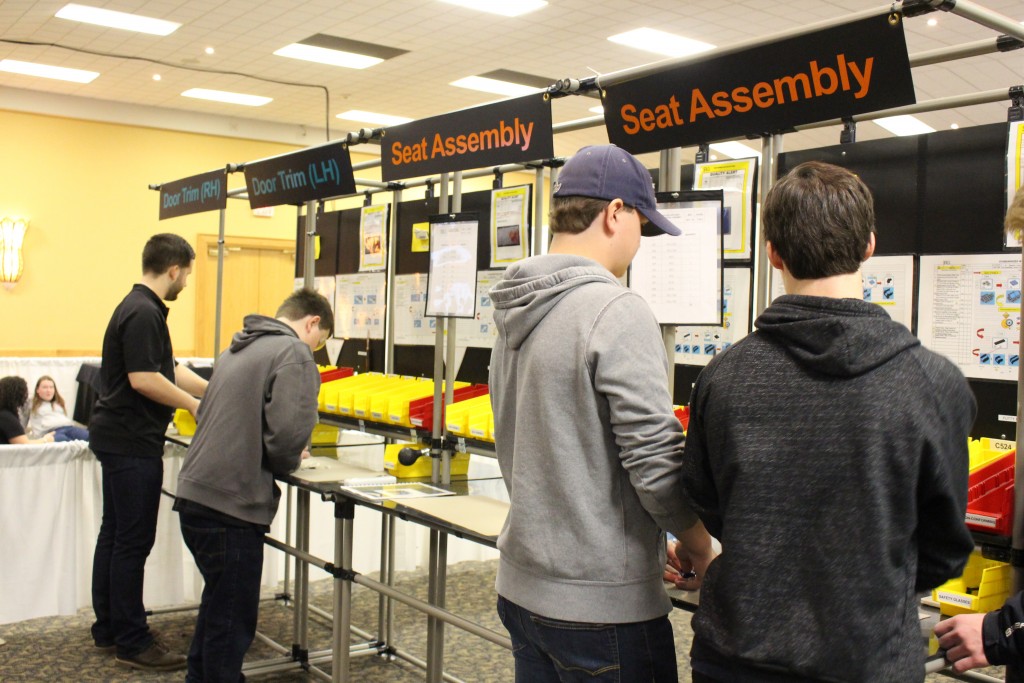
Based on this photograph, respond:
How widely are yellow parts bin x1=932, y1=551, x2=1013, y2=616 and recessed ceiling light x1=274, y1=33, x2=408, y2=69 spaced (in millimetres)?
7481

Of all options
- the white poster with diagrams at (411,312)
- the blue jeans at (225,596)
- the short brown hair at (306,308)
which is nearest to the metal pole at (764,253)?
the short brown hair at (306,308)

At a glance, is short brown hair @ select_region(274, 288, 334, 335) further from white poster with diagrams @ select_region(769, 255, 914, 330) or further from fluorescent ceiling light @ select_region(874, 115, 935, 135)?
fluorescent ceiling light @ select_region(874, 115, 935, 135)

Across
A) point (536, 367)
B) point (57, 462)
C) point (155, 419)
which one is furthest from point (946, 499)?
point (57, 462)

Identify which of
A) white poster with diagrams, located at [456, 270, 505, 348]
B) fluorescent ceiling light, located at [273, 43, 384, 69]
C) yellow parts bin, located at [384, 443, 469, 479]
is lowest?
yellow parts bin, located at [384, 443, 469, 479]

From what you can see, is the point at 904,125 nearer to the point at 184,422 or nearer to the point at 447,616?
the point at 184,422

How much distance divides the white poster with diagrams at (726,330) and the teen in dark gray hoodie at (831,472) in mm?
1383

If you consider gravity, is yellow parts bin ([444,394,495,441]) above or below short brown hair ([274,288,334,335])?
below

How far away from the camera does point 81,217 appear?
10.9 meters

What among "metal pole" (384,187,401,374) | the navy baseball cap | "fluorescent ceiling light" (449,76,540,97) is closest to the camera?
the navy baseball cap

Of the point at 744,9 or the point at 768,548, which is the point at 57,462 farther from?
the point at 744,9

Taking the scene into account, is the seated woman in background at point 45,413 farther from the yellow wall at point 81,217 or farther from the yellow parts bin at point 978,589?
the yellow parts bin at point 978,589

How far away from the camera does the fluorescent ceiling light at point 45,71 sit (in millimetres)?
9352

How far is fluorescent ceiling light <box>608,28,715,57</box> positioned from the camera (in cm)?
796

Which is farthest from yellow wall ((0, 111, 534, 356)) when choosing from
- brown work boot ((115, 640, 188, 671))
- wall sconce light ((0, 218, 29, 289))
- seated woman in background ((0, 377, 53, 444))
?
brown work boot ((115, 640, 188, 671))
